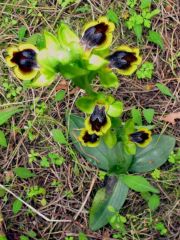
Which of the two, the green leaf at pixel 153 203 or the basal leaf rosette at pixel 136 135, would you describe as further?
the green leaf at pixel 153 203

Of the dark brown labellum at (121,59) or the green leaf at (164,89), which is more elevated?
the dark brown labellum at (121,59)

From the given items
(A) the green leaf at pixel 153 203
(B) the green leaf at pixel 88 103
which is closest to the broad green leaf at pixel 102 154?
(A) the green leaf at pixel 153 203

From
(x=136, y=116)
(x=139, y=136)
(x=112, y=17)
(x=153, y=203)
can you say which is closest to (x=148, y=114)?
(x=136, y=116)

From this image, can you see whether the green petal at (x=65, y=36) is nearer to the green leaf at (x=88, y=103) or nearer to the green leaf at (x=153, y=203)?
the green leaf at (x=88, y=103)

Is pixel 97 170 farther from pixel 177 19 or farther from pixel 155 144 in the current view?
pixel 177 19

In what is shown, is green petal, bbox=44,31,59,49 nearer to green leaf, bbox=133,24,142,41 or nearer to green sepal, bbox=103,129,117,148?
green sepal, bbox=103,129,117,148

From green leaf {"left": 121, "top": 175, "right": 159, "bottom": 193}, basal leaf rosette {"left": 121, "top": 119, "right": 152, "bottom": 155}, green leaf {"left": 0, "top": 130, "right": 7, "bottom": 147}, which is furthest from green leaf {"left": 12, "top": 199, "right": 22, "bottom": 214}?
basal leaf rosette {"left": 121, "top": 119, "right": 152, "bottom": 155}
